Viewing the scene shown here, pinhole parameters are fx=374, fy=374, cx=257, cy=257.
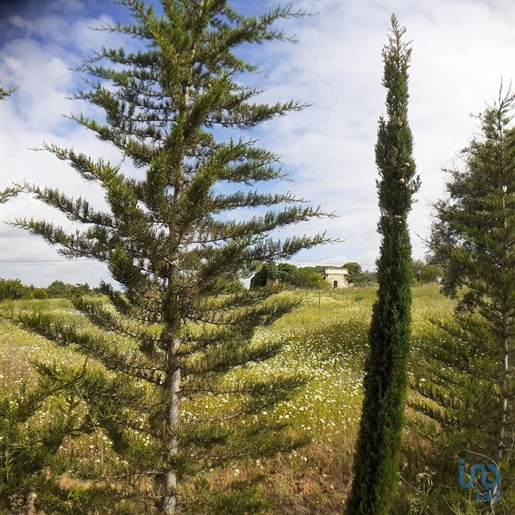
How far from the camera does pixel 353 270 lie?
196 feet

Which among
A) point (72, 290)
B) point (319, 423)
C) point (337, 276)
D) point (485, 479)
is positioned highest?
point (337, 276)

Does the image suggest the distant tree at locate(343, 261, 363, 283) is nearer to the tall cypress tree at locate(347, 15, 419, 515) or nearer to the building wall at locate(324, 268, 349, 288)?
the building wall at locate(324, 268, 349, 288)

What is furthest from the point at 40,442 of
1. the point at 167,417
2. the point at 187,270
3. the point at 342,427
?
the point at 342,427

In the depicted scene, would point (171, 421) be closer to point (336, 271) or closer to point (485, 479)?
point (485, 479)

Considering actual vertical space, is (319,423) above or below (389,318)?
below

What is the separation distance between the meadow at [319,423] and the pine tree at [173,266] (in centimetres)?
44

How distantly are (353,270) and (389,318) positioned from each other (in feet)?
188

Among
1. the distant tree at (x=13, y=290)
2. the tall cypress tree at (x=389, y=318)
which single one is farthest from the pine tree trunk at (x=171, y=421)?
the distant tree at (x=13, y=290)

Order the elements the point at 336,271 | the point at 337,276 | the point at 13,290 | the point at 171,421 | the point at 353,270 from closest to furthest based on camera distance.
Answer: the point at 171,421, the point at 13,290, the point at 337,276, the point at 336,271, the point at 353,270

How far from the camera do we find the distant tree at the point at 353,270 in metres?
54.8

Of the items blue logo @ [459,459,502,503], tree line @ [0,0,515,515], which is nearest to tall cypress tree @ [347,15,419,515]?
tree line @ [0,0,515,515]

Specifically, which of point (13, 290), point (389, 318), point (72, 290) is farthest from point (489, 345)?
point (13, 290)

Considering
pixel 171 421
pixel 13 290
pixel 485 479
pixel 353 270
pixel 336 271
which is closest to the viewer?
Answer: pixel 171 421

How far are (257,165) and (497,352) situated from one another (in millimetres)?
3605
